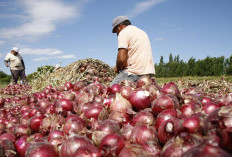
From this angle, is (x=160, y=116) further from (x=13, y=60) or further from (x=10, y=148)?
(x=13, y=60)

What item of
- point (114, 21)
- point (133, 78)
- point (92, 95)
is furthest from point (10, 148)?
point (114, 21)

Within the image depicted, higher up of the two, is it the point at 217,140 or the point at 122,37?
the point at 122,37

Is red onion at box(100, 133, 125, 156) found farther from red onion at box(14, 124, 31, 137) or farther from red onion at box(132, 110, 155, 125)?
red onion at box(14, 124, 31, 137)

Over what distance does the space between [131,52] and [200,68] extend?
36414mm

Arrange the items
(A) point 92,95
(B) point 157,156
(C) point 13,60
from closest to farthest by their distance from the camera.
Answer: (B) point 157,156 → (A) point 92,95 → (C) point 13,60

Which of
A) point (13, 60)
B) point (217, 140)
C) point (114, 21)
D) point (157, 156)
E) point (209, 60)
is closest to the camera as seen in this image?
point (217, 140)

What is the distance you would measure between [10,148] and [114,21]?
3.58m

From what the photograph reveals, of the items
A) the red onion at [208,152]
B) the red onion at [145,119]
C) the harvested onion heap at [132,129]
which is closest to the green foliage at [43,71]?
the harvested onion heap at [132,129]

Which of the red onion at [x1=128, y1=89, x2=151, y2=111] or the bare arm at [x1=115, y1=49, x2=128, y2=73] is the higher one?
the bare arm at [x1=115, y1=49, x2=128, y2=73]

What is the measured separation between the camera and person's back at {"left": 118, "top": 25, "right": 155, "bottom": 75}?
4.03 m

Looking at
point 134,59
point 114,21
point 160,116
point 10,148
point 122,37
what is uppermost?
point 114,21

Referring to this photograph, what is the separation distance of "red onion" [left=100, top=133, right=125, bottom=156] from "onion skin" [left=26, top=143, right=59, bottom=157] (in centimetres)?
32

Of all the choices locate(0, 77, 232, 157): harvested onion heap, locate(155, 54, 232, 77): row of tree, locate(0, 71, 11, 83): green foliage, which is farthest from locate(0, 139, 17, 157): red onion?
locate(155, 54, 232, 77): row of tree

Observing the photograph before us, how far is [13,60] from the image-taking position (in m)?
10.2
